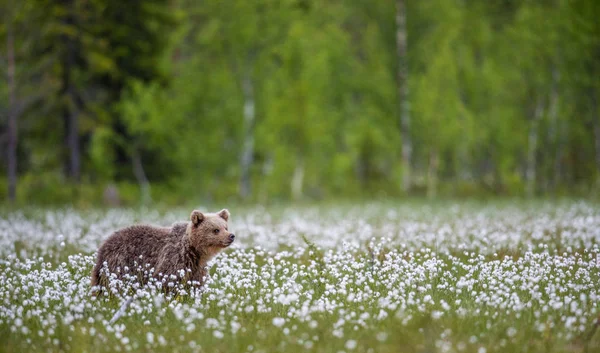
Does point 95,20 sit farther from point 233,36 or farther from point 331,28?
point 331,28

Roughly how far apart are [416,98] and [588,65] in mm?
10867

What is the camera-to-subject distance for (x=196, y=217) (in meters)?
8.62

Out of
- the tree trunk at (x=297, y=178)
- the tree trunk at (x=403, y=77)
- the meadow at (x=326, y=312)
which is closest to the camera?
the meadow at (x=326, y=312)

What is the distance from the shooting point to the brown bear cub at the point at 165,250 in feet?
27.7

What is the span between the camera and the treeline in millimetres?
29828

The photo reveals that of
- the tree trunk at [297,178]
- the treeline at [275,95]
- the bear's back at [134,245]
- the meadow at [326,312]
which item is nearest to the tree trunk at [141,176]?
the treeline at [275,95]

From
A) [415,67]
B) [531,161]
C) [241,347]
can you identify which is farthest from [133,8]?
[241,347]

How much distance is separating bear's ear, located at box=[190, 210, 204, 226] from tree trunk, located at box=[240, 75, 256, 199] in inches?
1045

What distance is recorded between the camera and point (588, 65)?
3400cm

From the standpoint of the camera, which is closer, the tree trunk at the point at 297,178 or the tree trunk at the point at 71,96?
the tree trunk at the point at 71,96

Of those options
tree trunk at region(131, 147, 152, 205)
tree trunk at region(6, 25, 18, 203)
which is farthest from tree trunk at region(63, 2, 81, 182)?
tree trunk at region(6, 25, 18, 203)

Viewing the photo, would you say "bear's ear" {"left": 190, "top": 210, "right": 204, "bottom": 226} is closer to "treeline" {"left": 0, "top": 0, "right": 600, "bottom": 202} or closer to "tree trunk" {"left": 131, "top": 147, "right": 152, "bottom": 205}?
"treeline" {"left": 0, "top": 0, "right": 600, "bottom": 202}

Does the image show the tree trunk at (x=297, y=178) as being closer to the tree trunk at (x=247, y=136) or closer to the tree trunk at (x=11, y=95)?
the tree trunk at (x=247, y=136)

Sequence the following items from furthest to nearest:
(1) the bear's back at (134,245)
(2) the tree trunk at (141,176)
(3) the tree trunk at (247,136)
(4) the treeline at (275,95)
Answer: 1. (3) the tree trunk at (247,136)
2. (2) the tree trunk at (141,176)
3. (4) the treeline at (275,95)
4. (1) the bear's back at (134,245)
